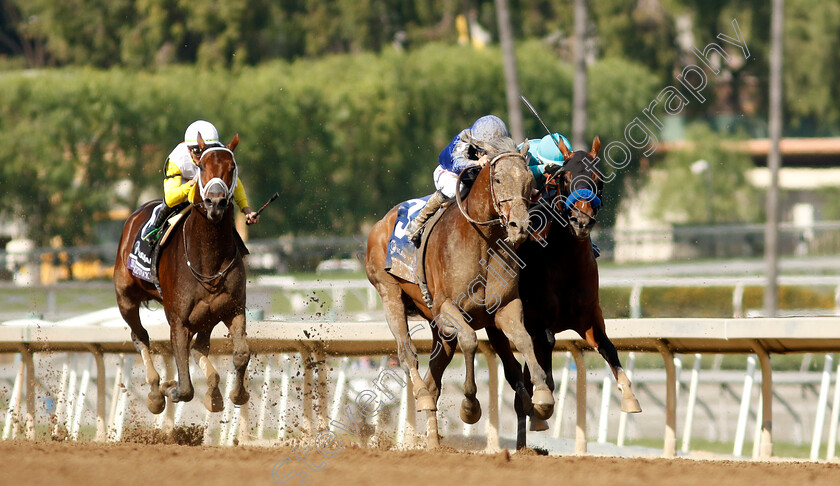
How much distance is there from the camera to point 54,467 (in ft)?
20.0

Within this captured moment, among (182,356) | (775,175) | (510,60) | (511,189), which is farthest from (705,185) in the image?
(511,189)

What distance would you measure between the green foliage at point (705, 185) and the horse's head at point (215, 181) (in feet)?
78.0

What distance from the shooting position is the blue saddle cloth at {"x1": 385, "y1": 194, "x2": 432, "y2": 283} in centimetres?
761

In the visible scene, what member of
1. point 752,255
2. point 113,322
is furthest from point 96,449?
point 752,255

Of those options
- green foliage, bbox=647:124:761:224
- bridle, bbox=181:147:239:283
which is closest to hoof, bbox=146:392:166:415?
bridle, bbox=181:147:239:283

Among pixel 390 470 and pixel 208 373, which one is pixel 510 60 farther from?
pixel 390 470

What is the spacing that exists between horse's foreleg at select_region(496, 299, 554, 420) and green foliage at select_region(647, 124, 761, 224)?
23.9 m

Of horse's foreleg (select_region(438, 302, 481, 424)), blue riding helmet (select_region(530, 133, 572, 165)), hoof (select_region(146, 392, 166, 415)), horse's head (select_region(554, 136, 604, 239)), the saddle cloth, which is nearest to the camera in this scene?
horse's head (select_region(554, 136, 604, 239))

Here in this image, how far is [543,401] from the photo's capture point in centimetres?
638

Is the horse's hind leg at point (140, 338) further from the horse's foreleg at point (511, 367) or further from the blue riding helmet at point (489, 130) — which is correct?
the blue riding helmet at point (489, 130)

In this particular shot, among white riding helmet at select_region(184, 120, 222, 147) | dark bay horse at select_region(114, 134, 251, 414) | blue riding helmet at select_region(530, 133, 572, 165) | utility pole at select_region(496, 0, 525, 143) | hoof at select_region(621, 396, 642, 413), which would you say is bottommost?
hoof at select_region(621, 396, 642, 413)

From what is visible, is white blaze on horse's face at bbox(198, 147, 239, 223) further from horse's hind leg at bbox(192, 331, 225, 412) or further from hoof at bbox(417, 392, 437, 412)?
hoof at bbox(417, 392, 437, 412)

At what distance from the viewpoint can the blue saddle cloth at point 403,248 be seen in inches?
300

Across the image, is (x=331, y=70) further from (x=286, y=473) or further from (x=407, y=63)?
(x=286, y=473)
